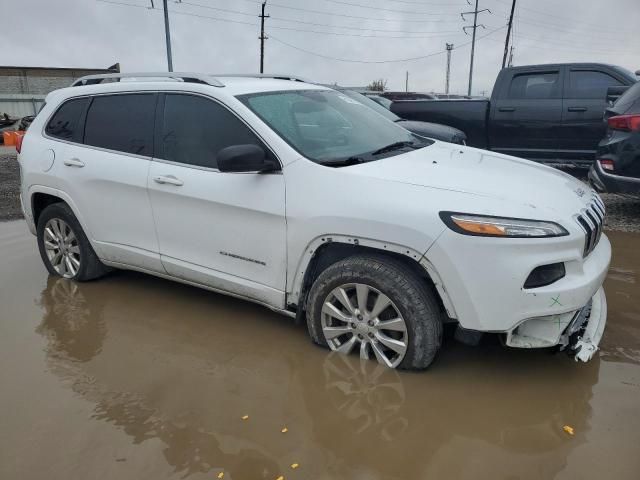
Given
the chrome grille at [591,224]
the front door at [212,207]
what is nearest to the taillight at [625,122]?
the chrome grille at [591,224]

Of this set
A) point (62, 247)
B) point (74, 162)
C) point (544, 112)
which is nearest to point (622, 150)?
point (544, 112)

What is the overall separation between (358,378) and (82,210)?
2655 millimetres

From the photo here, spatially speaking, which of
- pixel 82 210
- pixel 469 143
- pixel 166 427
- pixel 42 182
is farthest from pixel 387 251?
pixel 469 143

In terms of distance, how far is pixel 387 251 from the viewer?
3.00 meters

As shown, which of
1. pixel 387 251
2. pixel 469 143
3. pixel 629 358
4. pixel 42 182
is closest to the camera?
pixel 387 251

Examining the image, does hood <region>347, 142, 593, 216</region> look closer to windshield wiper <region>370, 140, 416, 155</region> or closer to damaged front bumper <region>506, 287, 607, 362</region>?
windshield wiper <region>370, 140, 416, 155</region>

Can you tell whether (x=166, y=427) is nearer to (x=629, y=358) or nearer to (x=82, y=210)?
(x=82, y=210)

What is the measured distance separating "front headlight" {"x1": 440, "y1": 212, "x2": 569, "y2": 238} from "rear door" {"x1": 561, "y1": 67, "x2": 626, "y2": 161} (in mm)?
5854

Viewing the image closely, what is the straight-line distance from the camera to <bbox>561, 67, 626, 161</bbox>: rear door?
25.4 feet

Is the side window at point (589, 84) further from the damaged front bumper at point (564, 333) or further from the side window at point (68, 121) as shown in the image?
the side window at point (68, 121)

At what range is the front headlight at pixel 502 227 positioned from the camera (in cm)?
269

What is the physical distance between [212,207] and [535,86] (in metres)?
6.48

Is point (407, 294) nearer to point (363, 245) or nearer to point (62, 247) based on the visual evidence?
point (363, 245)

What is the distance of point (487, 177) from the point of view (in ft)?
10.3
